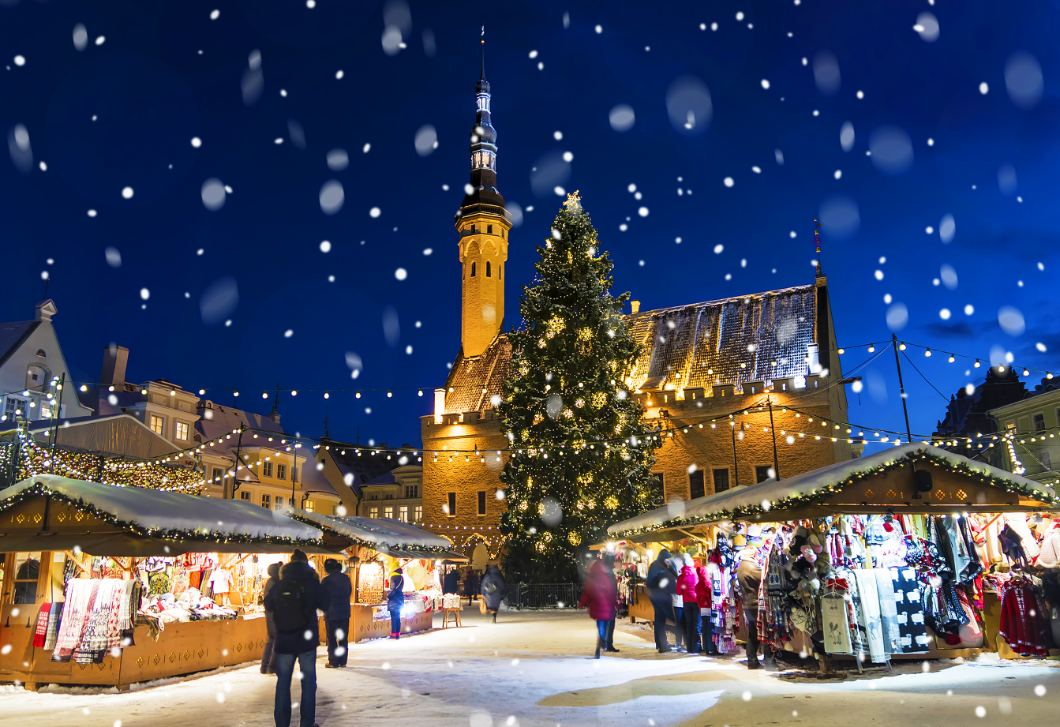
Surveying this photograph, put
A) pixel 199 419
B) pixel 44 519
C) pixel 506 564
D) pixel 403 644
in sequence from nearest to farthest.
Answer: pixel 44 519, pixel 403 644, pixel 506 564, pixel 199 419

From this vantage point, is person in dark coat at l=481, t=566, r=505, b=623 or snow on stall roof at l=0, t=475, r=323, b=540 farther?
person in dark coat at l=481, t=566, r=505, b=623

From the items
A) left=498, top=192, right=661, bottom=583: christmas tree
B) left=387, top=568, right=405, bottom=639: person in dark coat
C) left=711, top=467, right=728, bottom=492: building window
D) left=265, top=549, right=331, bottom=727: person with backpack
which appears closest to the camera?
left=265, top=549, right=331, bottom=727: person with backpack

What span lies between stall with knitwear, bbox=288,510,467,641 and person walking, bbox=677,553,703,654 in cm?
670

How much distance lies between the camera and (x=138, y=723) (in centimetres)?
719

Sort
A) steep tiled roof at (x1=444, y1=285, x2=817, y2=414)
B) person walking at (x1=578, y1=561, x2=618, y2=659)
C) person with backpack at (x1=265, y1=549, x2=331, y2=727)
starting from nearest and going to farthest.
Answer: person with backpack at (x1=265, y1=549, x2=331, y2=727)
person walking at (x1=578, y1=561, x2=618, y2=659)
steep tiled roof at (x1=444, y1=285, x2=817, y2=414)

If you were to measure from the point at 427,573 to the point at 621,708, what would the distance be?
14301 mm

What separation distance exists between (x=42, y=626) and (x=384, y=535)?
26.7 feet

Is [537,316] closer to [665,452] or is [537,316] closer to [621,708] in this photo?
[665,452]

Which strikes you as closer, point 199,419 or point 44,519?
point 44,519

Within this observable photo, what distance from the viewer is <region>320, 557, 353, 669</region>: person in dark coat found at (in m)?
10.8

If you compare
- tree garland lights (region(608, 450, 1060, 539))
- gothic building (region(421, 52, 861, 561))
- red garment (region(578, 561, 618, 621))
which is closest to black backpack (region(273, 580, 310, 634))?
tree garland lights (region(608, 450, 1060, 539))

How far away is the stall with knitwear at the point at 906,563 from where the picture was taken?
939 centimetres

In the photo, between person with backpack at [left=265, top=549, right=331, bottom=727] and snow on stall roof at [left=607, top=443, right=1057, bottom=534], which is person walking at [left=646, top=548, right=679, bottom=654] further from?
person with backpack at [left=265, top=549, right=331, bottom=727]

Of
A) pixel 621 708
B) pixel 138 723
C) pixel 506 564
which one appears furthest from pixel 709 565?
pixel 506 564
